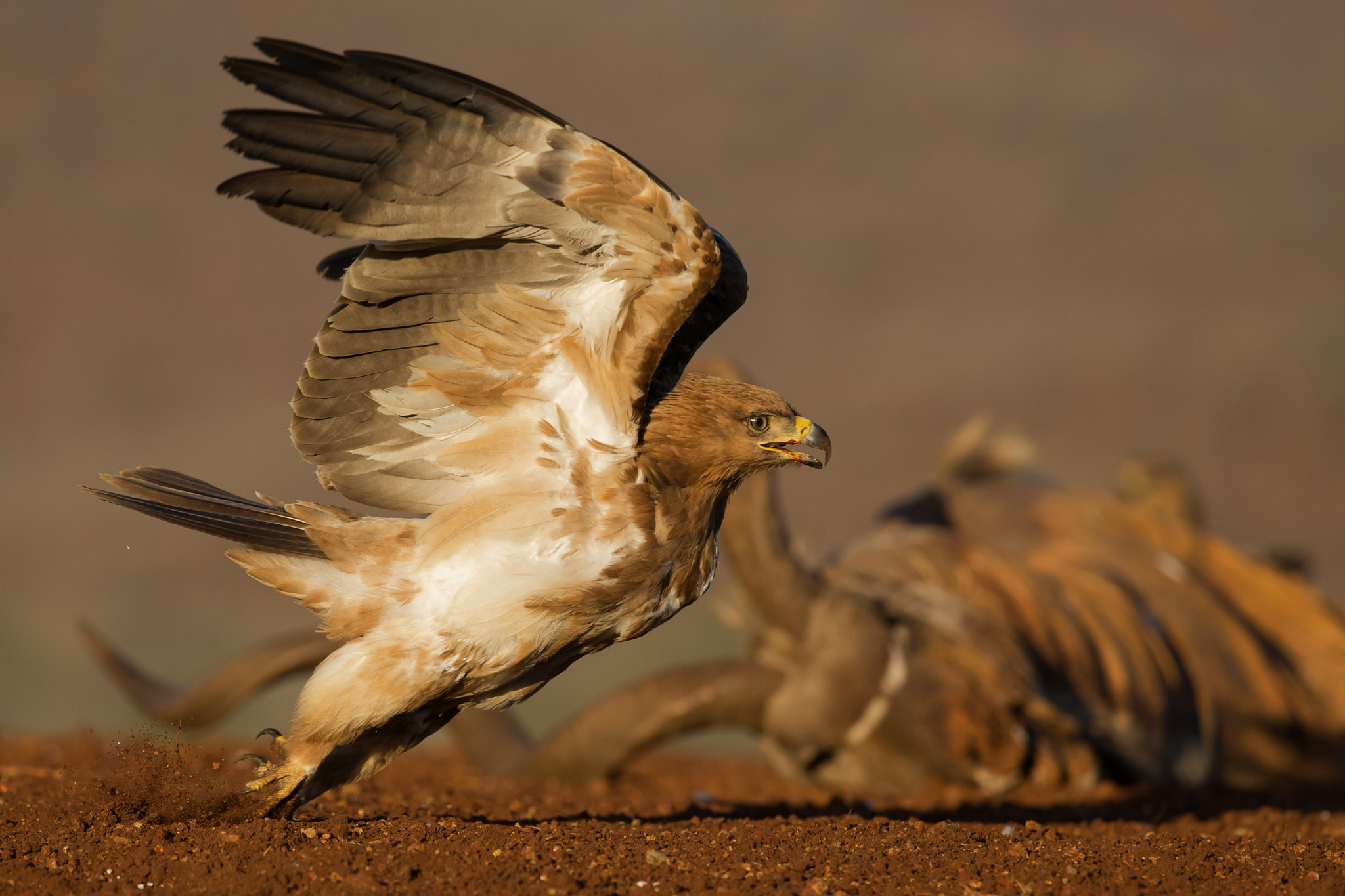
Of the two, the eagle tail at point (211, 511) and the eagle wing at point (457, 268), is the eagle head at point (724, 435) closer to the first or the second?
the eagle wing at point (457, 268)

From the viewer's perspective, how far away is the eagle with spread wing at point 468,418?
404cm

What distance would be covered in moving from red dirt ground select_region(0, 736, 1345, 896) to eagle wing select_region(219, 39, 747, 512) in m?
1.28

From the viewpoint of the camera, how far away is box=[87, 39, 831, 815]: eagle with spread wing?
13.3ft

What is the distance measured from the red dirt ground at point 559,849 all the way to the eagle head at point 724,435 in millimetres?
1330

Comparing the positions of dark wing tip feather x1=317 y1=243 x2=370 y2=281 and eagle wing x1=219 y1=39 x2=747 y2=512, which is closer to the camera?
eagle wing x1=219 y1=39 x2=747 y2=512

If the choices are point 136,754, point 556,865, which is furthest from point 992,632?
point 136,754

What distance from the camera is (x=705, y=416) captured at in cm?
460

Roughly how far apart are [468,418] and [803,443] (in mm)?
1291

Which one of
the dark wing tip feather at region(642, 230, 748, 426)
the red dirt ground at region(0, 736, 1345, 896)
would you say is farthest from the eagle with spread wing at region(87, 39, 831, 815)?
the red dirt ground at region(0, 736, 1345, 896)

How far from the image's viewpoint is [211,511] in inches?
175

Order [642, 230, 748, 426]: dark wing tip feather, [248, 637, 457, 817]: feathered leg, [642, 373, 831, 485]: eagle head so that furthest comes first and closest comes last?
[642, 230, 748, 426]: dark wing tip feather < [642, 373, 831, 485]: eagle head < [248, 637, 457, 817]: feathered leg

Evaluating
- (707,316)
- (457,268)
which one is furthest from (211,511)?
(707,316)

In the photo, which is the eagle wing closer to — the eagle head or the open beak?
the eagle head

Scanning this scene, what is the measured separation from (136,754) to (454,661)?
1193 mm
